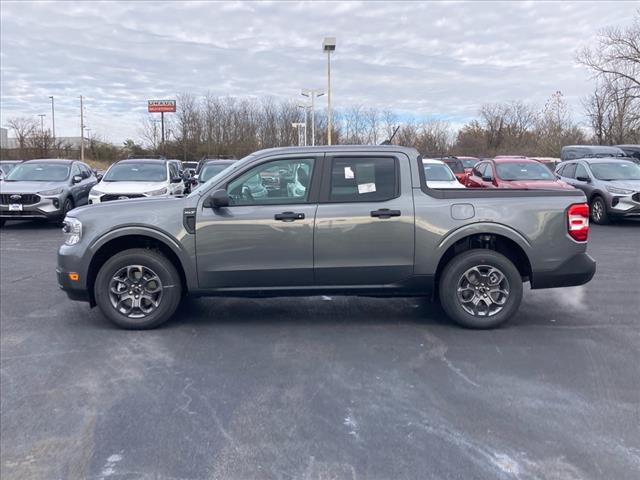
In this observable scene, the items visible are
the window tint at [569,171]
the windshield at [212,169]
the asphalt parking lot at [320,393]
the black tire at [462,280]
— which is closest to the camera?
the asphalt parking lot at [320,393]

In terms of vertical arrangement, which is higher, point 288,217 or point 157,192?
point 157,192

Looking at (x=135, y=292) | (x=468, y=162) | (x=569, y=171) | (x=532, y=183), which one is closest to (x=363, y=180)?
(x=135, y=292)

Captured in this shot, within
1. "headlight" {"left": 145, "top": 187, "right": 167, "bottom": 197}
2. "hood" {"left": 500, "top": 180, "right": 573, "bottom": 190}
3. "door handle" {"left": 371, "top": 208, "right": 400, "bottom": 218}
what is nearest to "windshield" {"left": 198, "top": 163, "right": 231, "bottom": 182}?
"headlight" {"left": 145, "top": 187, "right": 167, "bottom": 197}

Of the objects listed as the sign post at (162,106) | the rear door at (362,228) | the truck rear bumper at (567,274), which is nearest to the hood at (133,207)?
the rear door at (362,228)

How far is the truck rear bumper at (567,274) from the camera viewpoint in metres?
6.09

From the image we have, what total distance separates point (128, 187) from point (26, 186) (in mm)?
2303

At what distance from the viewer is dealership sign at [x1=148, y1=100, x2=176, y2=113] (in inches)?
2404

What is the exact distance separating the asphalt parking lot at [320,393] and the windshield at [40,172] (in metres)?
9.31

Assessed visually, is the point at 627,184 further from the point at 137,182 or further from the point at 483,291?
the point at 137,182

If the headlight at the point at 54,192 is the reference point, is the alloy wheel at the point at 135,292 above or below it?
below

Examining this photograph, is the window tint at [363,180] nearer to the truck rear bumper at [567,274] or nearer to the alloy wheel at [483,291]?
the alloy wheel at [483,291]

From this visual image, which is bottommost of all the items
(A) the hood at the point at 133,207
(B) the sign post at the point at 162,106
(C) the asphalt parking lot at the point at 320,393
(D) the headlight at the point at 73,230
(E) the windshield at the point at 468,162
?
(C) the asphalt parking lot at the point at 320,393

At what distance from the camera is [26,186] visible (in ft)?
47.6

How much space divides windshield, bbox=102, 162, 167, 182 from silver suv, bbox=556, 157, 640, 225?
10.5 metres
